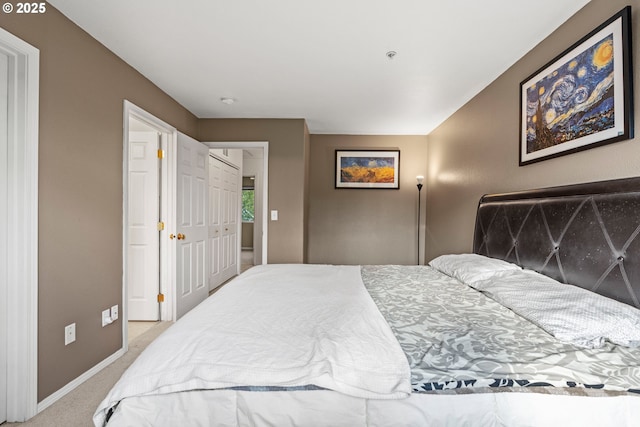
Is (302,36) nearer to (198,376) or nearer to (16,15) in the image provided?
(16,15)

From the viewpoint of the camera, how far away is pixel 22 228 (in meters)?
1.63

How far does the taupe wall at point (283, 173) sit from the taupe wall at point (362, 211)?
807 millimetres

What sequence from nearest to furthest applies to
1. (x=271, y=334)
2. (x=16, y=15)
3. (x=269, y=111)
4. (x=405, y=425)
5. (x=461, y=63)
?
(x=405, y=425), (x=271, y=334), (x=16, y=15), (x=461, y=63), (x=269, y=111)

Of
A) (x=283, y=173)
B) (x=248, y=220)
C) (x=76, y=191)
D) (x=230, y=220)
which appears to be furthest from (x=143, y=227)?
(x=248, y=220)

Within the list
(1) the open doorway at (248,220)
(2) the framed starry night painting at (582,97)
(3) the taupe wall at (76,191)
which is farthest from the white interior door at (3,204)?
(1) the open doorway at (248,220)

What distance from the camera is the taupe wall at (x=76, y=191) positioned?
174 centimetres

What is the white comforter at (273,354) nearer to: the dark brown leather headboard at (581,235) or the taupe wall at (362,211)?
the dark brown leather headboard at (581,235)

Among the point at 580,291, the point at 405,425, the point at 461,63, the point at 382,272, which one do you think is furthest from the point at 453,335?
the point at 461,63

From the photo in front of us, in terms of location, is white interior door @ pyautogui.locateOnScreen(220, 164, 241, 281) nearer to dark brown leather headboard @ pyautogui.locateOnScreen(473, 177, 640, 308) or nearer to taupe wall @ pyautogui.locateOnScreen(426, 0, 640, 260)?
taupe wall @ pyautogui.locateOnScreen(426, 0, 640, 260)

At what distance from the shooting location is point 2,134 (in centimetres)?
159

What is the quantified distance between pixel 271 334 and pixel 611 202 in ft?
5.52

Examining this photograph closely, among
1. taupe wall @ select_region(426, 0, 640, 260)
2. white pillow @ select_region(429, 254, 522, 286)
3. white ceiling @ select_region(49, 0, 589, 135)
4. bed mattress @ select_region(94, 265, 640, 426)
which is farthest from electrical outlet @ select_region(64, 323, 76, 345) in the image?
taupe wall @ select_region(426, 0, 640, 260)

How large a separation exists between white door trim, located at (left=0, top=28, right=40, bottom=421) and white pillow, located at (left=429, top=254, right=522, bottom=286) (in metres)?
2.68

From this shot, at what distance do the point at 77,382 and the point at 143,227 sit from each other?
5.21ft
